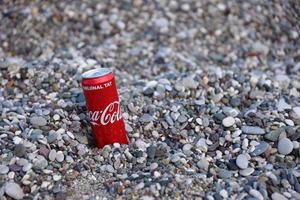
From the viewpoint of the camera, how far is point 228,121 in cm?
305

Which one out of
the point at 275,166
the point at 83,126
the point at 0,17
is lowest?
the point at 275,166

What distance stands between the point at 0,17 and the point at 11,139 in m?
2.13

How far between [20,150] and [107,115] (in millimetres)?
502

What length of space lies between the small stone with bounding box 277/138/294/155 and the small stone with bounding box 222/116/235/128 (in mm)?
326

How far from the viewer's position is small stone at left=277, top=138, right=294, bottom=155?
111 inches

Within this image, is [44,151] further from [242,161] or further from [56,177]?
[242,161]

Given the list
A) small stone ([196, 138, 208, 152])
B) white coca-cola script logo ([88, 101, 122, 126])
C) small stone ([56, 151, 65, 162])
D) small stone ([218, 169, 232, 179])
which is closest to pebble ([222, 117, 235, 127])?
small stone ([196, 138, 208, 152])

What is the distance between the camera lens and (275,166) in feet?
8.95

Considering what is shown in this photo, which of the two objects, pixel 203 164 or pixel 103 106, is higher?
pixel 103 106

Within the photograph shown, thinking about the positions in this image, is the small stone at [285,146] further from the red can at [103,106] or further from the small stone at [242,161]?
the red can at [103,106]

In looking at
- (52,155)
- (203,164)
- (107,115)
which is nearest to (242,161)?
(203,164)

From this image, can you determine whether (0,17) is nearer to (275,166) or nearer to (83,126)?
(83,126)

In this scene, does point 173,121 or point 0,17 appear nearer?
point 173,121

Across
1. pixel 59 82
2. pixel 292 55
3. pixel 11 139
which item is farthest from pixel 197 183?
pixel 292 55
